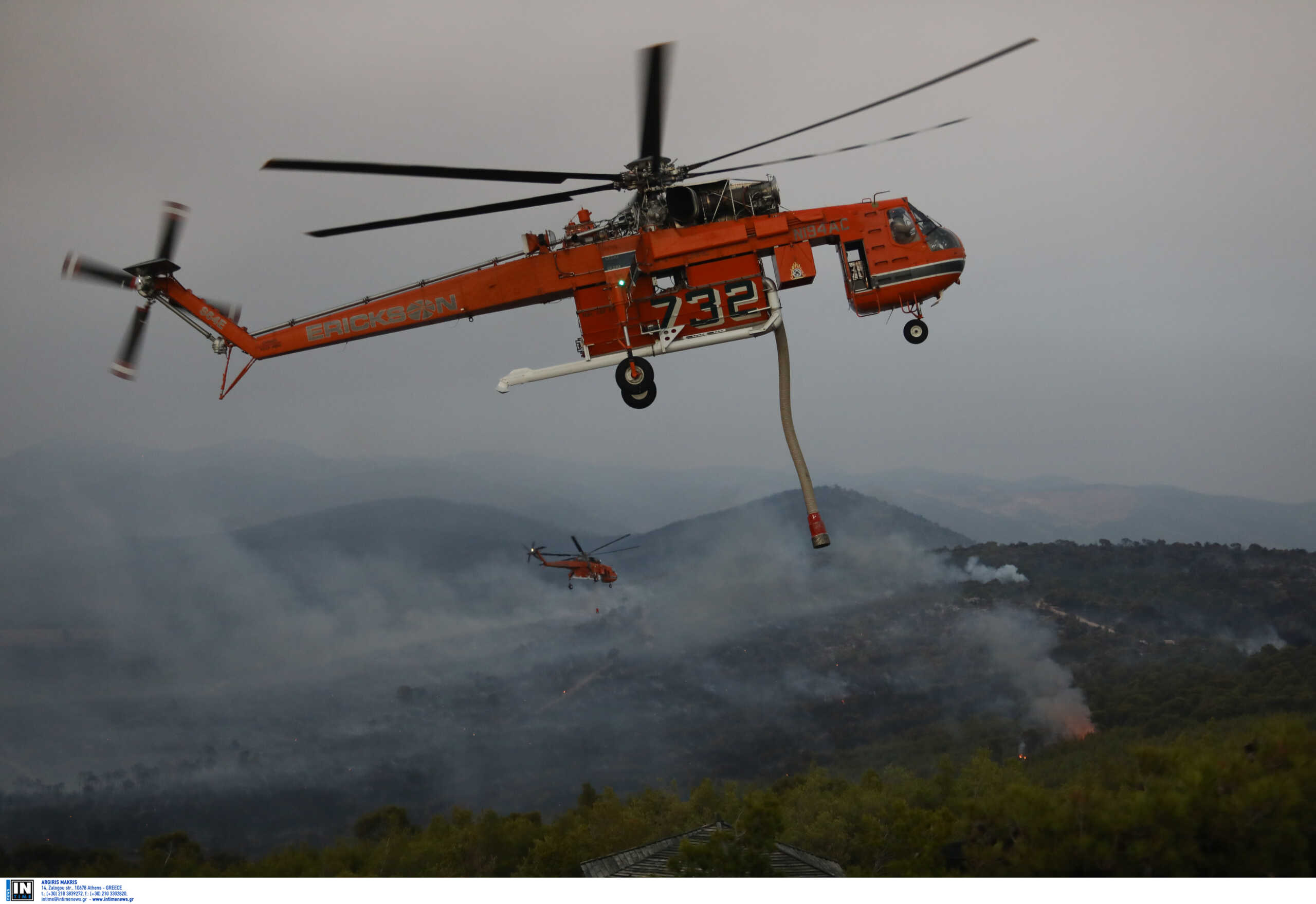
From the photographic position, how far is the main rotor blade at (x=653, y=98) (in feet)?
24.0

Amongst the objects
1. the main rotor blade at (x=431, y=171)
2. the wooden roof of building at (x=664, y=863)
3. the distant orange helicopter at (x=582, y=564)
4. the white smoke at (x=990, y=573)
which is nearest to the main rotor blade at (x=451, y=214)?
the main rotor blade at (x=431, y=171)

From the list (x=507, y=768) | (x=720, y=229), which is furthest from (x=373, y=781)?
(x=720, y=229)

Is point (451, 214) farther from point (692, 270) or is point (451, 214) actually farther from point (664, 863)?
point (664, 863)

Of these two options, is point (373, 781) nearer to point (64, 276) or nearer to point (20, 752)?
point (20, 752)

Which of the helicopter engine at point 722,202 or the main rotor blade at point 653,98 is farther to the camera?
the helicopter engine at point 722,202

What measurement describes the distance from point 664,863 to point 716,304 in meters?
6.56

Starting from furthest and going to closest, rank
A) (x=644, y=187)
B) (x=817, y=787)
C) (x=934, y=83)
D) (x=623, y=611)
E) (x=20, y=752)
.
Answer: (x=623, y=611) < (x=20, y=752) < (x=817, y=787) < (x=644, y=187) < (x=934, y=83)

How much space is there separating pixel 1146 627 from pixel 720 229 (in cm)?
2448

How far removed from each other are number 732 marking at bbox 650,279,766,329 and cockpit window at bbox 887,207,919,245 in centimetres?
140

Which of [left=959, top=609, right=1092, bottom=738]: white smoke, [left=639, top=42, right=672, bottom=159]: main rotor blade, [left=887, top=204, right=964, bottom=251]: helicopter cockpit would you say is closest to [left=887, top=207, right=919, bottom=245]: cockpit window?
[left=887, top=204, right=964, bottom=251]: helicopter cockpit

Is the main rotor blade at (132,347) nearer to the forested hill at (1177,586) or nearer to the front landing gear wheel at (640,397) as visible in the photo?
the front landing gear wheel at (640,397)

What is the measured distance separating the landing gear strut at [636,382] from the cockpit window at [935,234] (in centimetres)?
273

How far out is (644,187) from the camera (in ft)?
30.6

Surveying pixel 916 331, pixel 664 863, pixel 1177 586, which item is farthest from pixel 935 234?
pixel 1177 586
